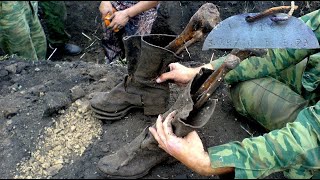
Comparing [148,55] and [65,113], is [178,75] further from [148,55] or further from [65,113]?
[65,113]

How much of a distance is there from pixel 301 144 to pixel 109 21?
8.49 ft

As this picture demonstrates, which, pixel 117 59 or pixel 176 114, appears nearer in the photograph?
pixel 176 114

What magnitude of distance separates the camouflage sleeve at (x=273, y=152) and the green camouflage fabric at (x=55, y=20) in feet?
11.6

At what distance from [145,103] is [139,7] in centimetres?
152

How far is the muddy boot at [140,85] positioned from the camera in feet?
8.07

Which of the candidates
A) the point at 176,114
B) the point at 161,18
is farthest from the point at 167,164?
the point at 161,18

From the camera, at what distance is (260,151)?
2.03m

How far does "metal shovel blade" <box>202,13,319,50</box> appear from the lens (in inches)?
86.4

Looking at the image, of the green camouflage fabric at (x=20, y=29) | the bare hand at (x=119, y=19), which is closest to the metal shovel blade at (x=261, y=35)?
the bare hand at (x=119, y=19)

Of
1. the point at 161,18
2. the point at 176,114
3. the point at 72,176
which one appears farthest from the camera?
the point at 161,18

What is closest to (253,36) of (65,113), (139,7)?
(65,113)

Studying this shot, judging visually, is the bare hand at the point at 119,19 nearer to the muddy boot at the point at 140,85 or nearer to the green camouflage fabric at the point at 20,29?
the green camouflage fabric at the point at 20,29

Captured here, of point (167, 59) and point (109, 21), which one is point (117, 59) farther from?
point (167, 59)

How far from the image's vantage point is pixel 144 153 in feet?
7.63
